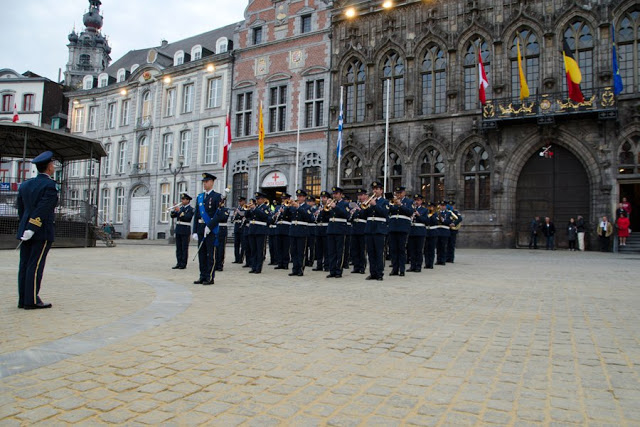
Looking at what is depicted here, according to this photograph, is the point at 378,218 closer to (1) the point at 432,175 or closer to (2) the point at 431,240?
(2) the point at 431,240

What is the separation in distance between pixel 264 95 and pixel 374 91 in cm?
874

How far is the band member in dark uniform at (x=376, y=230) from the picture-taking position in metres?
10.6

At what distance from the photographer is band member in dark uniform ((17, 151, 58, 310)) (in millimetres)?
6246

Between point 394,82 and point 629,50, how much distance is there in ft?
39.3

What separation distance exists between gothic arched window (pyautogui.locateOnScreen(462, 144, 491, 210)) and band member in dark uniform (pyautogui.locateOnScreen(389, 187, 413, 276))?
15.2m

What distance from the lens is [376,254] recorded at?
10695 millimetres

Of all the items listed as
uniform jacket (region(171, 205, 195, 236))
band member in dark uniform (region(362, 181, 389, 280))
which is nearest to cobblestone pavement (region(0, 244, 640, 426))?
band member in dark uniform (region(362, 181, 389, 280))

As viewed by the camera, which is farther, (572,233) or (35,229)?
(572,233)

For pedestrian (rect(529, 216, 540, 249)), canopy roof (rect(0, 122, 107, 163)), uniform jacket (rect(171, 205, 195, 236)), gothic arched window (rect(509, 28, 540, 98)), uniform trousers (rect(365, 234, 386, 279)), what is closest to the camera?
uniform trousers (rect(365, 234, 386, 279))

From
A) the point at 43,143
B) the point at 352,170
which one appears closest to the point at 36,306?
the point at 43,143

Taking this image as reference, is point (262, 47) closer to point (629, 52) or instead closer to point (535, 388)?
point (629, 52)

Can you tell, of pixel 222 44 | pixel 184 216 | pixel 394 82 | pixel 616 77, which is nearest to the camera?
pixel 184 216

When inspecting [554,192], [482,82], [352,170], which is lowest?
[554,192]

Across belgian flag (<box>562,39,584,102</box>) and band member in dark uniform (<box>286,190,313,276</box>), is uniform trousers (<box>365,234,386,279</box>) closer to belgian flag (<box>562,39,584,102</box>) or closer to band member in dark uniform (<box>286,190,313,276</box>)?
band member in dark uniform (<box>286,190,313,276</box>)
